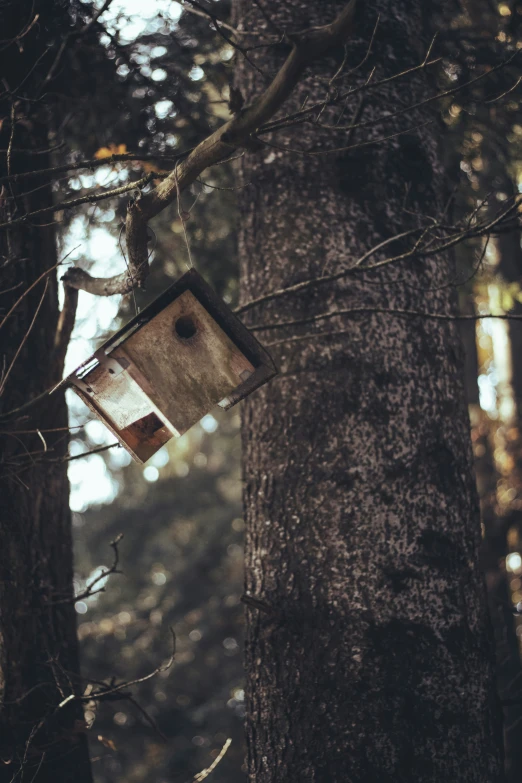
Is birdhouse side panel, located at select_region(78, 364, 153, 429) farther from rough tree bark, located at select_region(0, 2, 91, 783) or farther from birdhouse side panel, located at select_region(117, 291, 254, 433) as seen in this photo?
rough tree bark, located at select_region(0, 2, 91, 783)

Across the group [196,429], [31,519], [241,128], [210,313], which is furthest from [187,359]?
[196,429]

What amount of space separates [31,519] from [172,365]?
125 centimetres

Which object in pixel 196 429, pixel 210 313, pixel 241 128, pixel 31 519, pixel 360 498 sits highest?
pixel 196 429

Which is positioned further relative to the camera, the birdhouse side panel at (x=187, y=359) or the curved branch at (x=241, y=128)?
the birdhouse side panel at (x=187, y=359)

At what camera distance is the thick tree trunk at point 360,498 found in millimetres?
2572

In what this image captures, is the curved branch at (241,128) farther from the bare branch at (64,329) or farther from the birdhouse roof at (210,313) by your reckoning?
the bare branch at (64,329)

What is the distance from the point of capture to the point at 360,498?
2756 millimetres

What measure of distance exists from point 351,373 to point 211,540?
11453 mm

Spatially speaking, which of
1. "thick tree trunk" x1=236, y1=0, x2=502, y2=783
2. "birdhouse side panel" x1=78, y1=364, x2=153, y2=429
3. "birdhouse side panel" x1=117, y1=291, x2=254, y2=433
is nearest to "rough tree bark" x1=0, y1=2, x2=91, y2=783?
"birdhouse side panel" x1=78, y1=364, x2=153, y2=429

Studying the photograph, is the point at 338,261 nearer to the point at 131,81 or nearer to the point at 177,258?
the point at 131,81

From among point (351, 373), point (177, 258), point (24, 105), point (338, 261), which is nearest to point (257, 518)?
point (351, 373)

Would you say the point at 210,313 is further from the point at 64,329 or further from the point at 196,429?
the point at 196,429

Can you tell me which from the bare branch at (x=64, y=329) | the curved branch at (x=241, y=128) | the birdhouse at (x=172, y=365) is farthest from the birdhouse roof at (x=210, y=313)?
the bare branch at (x=64, y=329)

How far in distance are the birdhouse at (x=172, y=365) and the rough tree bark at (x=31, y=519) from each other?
536 millimetres
